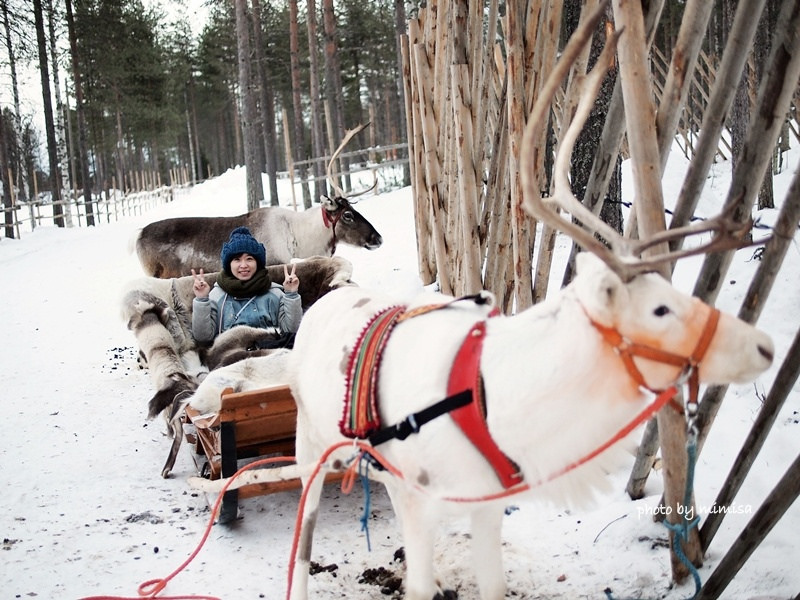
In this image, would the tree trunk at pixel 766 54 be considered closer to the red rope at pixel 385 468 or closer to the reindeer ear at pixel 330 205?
the reindeer ear at pixel 330 205

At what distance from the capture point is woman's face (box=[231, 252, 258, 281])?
388 cm

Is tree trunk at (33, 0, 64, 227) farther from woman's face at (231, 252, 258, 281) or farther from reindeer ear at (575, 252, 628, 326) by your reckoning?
reindeer ear at (575, 252, 628, 326)

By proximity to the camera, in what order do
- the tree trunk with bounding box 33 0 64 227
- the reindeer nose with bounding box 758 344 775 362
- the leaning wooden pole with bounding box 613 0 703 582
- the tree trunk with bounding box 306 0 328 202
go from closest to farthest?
the reindeer nose with bounding box 758 344 775 362
the leaning wooden pole with bounding box 613 0 703 582
the tree trunk with bounding box 306 0 328 202
the tree trunk with bounding box 33 0 64 227

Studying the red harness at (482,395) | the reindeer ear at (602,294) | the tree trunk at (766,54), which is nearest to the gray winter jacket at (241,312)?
the red harness at (482,395)

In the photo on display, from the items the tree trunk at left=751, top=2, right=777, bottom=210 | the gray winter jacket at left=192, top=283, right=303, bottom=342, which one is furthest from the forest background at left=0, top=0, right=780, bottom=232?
the gray winter jacket at left=192, top=283, right=303, bottom=342

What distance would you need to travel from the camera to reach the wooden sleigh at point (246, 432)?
8.52 ft

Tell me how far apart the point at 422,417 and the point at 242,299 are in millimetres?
2658

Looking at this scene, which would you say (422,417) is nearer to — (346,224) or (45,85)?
(346,224)

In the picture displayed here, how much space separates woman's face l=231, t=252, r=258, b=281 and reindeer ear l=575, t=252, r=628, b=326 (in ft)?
9.35

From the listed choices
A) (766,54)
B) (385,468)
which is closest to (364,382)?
(385,468)

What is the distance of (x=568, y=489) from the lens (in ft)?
4.91

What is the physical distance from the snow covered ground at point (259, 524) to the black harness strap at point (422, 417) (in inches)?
13.1

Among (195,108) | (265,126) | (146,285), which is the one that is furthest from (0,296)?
Result: (195,108)

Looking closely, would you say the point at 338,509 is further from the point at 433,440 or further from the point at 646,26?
the point at 646,26
